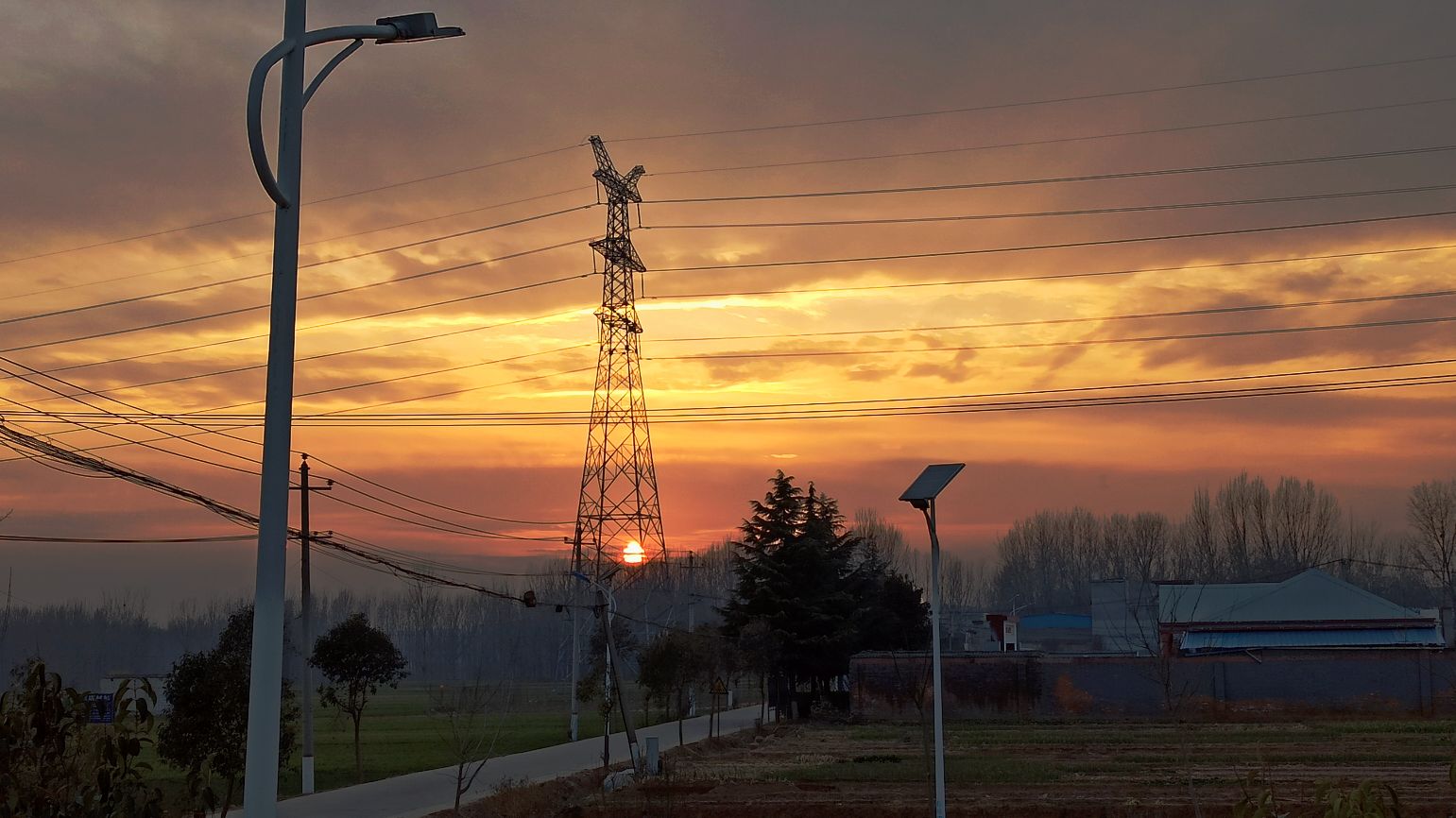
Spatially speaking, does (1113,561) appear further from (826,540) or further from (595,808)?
(595,808)

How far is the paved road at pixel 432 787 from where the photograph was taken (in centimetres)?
2797

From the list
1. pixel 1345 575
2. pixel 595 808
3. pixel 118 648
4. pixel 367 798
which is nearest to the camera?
pixel 595 808

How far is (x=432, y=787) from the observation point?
109 feet

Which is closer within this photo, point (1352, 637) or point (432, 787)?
point (432, 787)

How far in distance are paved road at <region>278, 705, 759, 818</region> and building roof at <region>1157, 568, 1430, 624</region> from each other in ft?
109

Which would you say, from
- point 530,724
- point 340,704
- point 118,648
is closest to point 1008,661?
point 530,724

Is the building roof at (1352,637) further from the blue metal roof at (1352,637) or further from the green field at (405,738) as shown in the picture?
the green field at (405,738)

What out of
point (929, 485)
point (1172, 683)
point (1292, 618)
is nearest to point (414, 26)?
point (929, 485)

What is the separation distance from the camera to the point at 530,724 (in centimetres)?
6638

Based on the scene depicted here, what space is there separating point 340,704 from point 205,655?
10063 mm

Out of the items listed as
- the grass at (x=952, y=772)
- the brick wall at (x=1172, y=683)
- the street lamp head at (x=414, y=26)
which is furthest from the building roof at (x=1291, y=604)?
the street lamp head at (x=414, y=26)

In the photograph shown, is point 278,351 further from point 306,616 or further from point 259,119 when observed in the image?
point 306,616

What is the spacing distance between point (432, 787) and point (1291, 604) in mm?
53497

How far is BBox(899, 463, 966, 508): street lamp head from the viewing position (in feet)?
48.6
